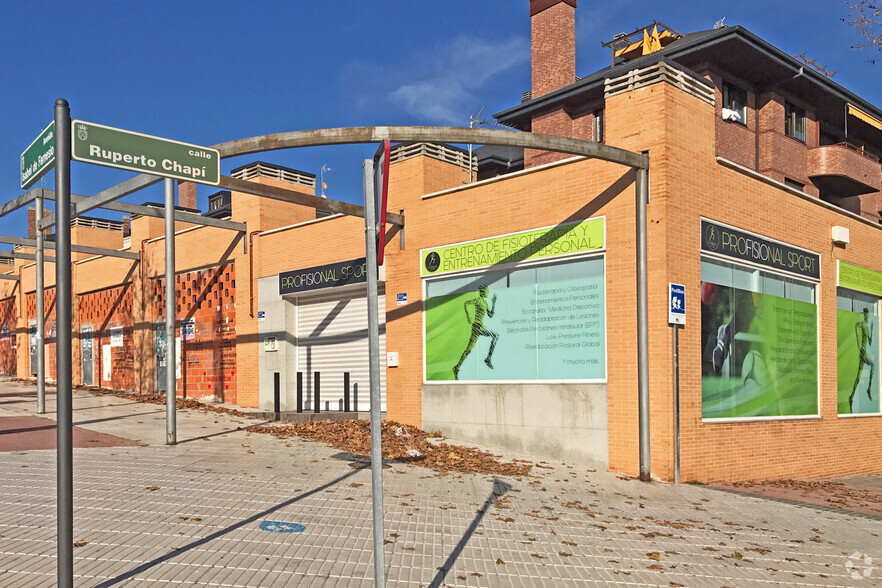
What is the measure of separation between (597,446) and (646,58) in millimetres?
17179

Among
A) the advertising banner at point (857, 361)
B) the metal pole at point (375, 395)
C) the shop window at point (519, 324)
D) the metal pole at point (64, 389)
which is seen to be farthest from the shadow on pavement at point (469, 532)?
the advertising banner at point (857, 361)

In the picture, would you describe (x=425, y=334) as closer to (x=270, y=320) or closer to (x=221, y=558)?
(x=270, y=320)

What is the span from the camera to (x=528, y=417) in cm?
1353

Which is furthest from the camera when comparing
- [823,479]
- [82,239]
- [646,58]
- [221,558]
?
[82,239]

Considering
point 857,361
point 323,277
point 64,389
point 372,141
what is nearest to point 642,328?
point 372,141

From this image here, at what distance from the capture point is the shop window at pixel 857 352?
16.9 metres

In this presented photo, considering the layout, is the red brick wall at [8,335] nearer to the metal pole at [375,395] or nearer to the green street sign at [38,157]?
the green street sign at [38,157]

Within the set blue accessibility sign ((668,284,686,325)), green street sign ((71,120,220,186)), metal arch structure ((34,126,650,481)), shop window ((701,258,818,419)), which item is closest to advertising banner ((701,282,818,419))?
shop window ((701,258,818,419))

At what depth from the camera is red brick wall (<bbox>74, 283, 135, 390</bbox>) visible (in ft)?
84.4

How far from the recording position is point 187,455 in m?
11.8

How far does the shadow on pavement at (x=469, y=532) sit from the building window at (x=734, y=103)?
18.8 m

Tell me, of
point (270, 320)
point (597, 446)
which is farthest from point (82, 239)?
point (597, 446)

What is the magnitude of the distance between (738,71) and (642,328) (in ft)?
57.1

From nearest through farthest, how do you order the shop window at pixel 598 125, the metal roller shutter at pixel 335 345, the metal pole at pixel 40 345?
1. the metal pole at pixel 40 345
2. the metal roller shutter at pixel 335 345
3. the shop window at pixel 598 125
